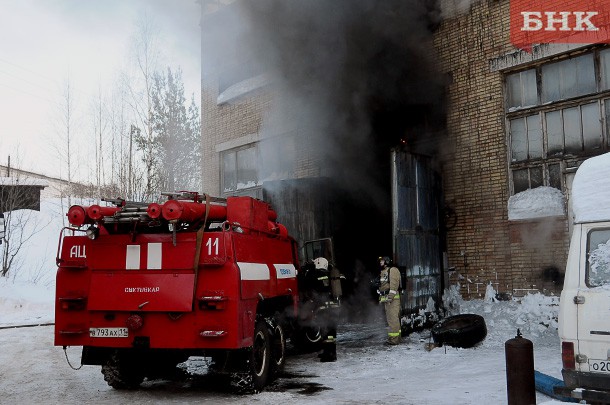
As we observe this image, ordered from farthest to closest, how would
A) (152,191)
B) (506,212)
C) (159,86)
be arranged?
(159,86), (152,191), (506,212)

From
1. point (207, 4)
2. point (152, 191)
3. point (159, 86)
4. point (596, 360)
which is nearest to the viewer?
point (596, 360)

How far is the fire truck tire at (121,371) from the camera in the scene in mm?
6180

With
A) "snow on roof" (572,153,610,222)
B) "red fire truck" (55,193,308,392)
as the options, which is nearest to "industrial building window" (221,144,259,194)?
"red fire truck" (55,193,308,392)

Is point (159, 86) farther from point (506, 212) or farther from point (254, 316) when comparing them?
point (254, 316)

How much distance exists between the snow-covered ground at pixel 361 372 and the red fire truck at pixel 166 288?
0.46 meters

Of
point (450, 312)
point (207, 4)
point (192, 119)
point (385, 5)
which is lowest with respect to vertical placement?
point (450, 312)

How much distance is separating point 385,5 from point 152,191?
49.1 ft

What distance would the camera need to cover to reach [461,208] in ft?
34.4

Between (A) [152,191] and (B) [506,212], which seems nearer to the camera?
(B) [506,212]

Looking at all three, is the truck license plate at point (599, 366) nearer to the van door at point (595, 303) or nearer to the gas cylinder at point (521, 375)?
the van door at point (595, 303)

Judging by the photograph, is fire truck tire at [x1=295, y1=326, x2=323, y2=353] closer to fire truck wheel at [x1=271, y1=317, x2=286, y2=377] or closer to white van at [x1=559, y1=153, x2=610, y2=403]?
fire truck wheel at [x1=271, y1=317, x2=286, y2=377]

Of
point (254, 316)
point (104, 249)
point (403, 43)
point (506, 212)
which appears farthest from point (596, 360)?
point (403, 43)

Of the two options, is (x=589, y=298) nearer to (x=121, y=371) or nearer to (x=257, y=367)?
(x=257, y=367)

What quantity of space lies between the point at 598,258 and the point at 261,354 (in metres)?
3.65
